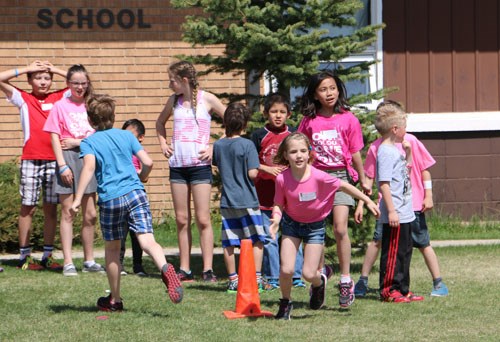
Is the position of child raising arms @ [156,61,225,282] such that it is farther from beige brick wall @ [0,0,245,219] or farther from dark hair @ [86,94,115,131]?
beige brick wall @ [0,0,245,219]

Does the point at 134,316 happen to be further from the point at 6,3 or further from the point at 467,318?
the point at 6,3

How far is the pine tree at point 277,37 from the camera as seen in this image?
9.93 meters

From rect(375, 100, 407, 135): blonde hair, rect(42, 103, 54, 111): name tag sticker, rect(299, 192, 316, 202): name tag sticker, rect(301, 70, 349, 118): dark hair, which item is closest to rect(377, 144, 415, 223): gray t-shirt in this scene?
rect(375, 100, 407, 135): blonde hair

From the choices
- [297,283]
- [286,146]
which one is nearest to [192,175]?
[297,283]

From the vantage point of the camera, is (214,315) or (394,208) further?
(394,208)

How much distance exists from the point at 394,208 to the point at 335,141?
2.46 feet

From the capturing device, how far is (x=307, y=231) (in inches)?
313

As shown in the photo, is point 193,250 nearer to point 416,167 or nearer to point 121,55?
point 121,55

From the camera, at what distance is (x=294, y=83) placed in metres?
10.2

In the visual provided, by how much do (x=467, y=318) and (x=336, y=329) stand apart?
108 cm

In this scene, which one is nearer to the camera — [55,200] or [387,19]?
[55,200]

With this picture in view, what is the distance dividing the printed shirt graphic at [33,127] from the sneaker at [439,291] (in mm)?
4046

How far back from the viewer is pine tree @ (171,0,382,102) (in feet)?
32.6

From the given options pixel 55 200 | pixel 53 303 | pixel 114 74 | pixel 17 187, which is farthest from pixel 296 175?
pixel 114 74
